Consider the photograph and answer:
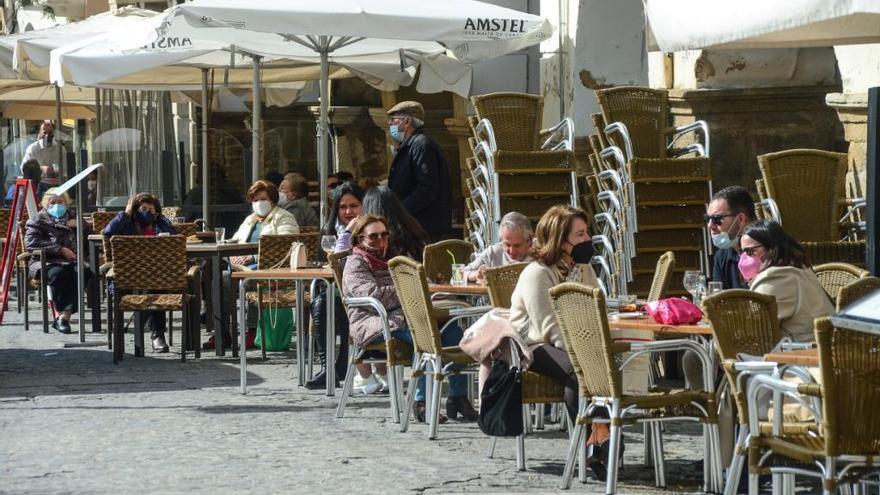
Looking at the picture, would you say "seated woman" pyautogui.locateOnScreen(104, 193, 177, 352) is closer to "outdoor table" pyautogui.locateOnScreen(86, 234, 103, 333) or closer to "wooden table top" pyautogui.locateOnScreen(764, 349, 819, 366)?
"outdoor table" pyautogui.locateOnScreen(86, 234, 103, 333)

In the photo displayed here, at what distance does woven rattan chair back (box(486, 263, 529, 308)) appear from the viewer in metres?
9.78

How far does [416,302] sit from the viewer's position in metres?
10.1

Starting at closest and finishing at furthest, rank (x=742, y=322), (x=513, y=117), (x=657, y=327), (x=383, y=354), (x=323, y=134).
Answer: (x=742, y=322) → (x=657, y=327) → (x=383, y=354) → (x=513, y=117) → (x=323, y=134)

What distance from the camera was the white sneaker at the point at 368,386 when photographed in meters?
12.1

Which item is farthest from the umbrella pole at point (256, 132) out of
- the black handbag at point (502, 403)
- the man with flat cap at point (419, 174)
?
the black handbag at point (502, 403)

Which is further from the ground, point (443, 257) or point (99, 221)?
point (99, 221)

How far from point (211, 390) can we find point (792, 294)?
526 cm

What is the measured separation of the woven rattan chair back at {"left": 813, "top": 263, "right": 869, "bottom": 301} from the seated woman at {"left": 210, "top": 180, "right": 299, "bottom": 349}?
21.7 feet

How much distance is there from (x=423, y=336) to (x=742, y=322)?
292 cm

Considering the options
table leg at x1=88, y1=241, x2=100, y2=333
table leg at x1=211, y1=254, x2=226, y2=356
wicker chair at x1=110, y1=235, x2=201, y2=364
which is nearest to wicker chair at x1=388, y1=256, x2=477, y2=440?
wicker chair at x1=110, y1=235, x2=201, y2=364

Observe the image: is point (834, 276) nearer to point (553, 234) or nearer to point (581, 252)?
point (581, 252)

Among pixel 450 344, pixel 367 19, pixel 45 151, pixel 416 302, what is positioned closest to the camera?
pixel 416 302

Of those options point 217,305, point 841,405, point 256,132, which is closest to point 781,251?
point 841,405

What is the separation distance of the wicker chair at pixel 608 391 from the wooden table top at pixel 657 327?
0.14 metres
